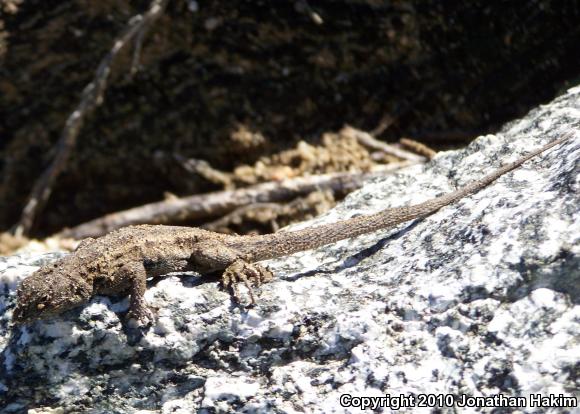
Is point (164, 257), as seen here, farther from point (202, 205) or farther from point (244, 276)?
point (202, 205)

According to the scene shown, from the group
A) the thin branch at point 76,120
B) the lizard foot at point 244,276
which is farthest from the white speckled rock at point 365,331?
the thin branch at point 76,120

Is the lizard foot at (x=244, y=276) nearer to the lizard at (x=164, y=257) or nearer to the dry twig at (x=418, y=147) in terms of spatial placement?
the lizard at (x=164, y=257)

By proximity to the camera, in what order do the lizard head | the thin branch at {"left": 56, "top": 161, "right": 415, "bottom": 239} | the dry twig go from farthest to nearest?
1. the thin branch at {"left": 56, "top": 161, "right": 415, "bottom": 239}
2. the dry twig
3. the lizard head

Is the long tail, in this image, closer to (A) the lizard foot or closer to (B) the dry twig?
(A) the lizard foot

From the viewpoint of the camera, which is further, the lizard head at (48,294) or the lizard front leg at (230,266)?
the lizard front leg at (230,266)

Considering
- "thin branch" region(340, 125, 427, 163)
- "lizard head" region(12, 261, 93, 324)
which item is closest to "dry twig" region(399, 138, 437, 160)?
"thin branch" region(340, 125, 427, 163)

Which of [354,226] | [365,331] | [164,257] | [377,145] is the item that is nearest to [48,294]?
[164,257]
